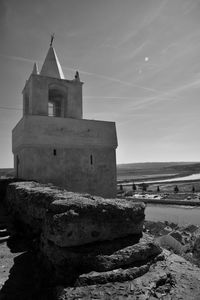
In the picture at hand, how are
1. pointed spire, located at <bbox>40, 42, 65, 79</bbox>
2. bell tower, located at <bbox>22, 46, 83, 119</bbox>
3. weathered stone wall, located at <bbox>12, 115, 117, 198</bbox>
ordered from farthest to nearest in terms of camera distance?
pointed spire, located at <bbox>40, 42, 65, 79</bbox>, bell tower, located at <bbox>22, 46, 83, 119</bbox>, weathered stone wall, located at <bbox>12, 115, 117, 198</bbox>

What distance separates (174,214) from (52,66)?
12549 mm

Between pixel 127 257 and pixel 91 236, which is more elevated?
pixel 91 236

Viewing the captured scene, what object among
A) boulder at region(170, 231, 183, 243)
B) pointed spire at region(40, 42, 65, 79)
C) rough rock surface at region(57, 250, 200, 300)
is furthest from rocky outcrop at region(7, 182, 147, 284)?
pointed spire at region(40, 42, 65, 79)

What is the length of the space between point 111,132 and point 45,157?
4.31 m

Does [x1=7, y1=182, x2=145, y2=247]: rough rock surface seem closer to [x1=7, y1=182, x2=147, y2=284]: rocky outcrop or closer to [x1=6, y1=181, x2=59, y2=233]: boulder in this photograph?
[x1=7, y1=182, x2=147, y2=284]: rocky outcrop

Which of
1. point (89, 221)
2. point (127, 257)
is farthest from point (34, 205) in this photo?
point (127, 257)

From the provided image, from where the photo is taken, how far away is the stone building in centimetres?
1166

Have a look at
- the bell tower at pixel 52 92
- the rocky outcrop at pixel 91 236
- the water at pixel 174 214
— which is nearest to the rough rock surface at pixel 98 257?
the rocky outcrop at pixel 91 236

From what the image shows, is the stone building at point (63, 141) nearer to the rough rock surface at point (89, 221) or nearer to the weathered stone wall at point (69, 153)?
the weathered stone wall at point (69, 153)

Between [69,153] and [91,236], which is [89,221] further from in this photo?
[69,153]

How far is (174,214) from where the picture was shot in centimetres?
1583

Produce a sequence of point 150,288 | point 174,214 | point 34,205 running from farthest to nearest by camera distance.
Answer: point 174,214
point 34,205
point 150,288

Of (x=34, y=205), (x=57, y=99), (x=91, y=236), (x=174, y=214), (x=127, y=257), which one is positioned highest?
(x=57, y=99)

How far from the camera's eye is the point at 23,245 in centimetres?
616
